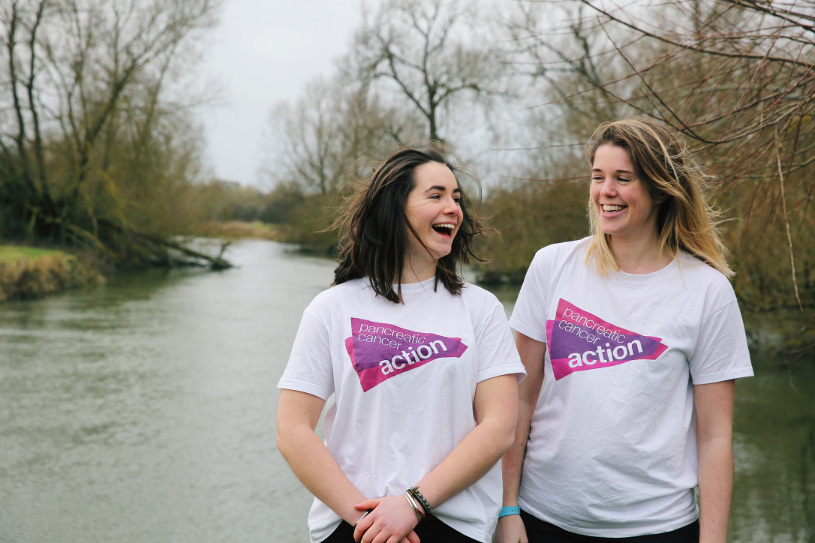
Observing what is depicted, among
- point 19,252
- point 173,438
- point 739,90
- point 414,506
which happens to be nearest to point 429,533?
point 414,506

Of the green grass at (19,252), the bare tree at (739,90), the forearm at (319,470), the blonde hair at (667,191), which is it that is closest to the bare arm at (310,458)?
the forearm at (319,470)

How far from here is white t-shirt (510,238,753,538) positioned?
1.45 m

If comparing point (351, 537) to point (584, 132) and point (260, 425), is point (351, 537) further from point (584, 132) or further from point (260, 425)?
point (584, 132)

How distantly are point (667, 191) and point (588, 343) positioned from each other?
357 mm

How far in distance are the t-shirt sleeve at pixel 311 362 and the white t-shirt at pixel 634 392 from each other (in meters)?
0.49

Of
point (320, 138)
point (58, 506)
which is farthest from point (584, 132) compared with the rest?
point (320, 138)

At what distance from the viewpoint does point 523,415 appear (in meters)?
1.62

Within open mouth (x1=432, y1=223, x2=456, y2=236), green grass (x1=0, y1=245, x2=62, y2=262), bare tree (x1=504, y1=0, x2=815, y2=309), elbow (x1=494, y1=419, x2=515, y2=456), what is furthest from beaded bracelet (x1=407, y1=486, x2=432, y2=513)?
green grass (x1=0, y1=245, x2=62, y2=262)

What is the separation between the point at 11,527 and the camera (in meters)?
4.22

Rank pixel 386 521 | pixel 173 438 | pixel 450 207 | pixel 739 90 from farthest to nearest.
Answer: pixel 173 438, pixel 739 90, pixel 450 207, pixel 386 521

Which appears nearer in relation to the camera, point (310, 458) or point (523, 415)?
point (310, 458)

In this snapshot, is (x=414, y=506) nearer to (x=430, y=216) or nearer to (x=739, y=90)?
(x=430, y=216)

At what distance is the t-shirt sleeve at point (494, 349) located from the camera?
4.85 ft

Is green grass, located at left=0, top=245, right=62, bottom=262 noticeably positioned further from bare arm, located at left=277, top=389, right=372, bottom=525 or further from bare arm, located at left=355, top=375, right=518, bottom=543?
bare arm, located at left=355, top=375, right=518, bottom=543
